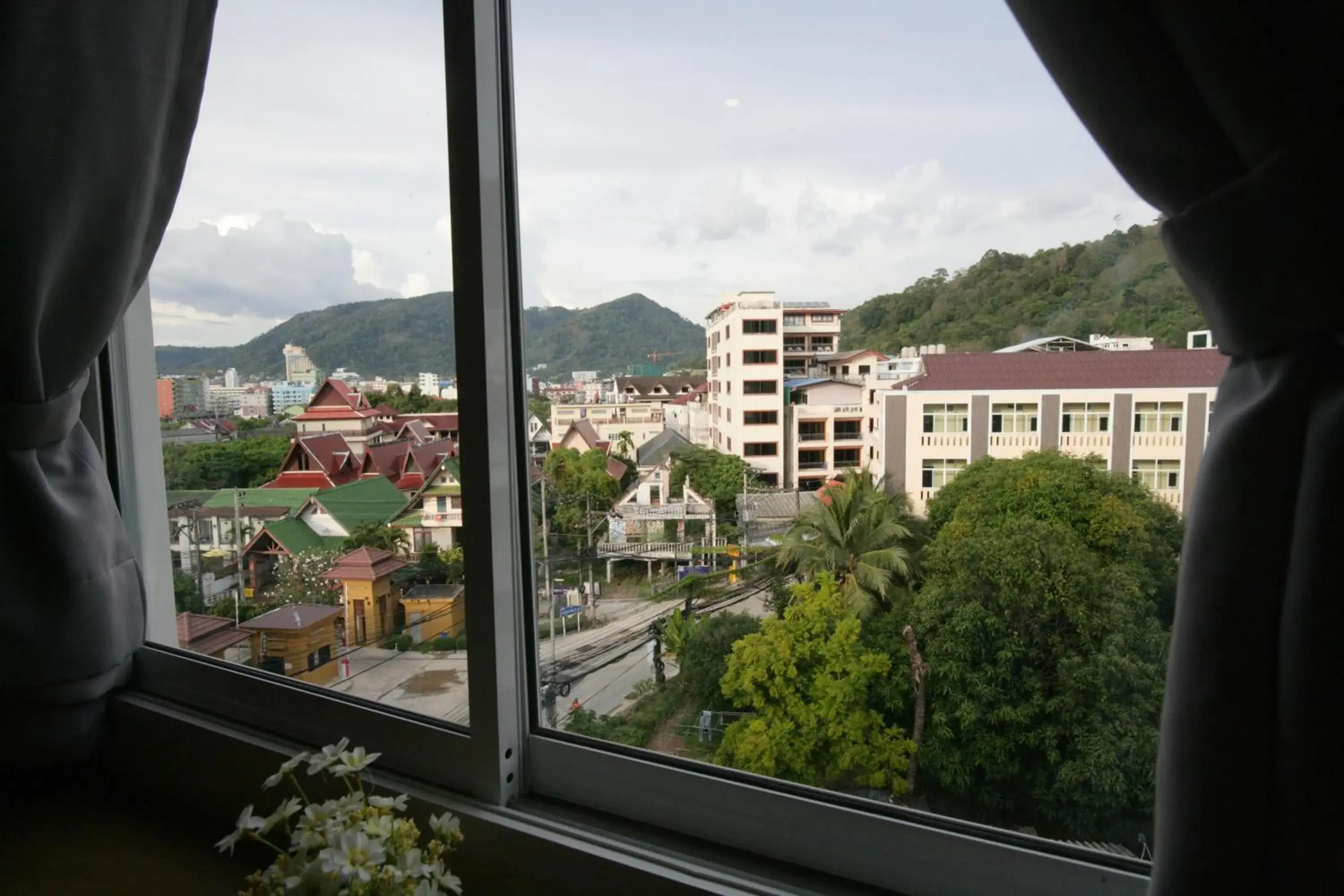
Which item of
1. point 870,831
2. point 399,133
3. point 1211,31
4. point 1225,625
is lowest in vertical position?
point 870,831

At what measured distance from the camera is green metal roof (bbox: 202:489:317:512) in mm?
1415

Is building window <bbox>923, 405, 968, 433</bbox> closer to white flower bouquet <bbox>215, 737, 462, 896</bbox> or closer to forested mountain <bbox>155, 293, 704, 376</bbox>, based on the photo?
forested mountain <bbox>155, 293, 704, 376</bbox>

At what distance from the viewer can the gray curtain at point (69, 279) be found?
110cm

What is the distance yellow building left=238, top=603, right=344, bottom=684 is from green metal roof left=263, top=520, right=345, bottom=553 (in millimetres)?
106

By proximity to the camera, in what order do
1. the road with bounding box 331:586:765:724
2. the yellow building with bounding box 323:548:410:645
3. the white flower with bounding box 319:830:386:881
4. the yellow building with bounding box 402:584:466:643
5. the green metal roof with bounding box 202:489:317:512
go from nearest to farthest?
1. the white flower with bounding box 319:830:386:881
2. the road with bounding box 331:586:765:724
3. the yellow building with bounding box 402:584:466:643
4. the yellow building with bounding box 323:548:410:645
5. the green metal roof with bounding box 202:489:317:512

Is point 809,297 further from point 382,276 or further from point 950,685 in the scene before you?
point 382,276

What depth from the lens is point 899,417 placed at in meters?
0.90

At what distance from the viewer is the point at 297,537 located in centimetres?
142

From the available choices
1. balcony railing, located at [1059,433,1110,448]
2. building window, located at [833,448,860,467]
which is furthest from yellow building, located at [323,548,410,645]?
balcony railing, located at [1059,433,1110,448]

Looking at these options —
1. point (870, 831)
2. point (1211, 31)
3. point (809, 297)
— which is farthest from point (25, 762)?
point (1211, 31)

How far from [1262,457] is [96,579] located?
1602mm

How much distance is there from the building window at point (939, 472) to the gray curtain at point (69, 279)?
1223mm

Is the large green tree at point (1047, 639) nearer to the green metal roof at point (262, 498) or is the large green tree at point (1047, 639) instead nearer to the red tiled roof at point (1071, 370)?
the red tiled roof at point (1071, 370)

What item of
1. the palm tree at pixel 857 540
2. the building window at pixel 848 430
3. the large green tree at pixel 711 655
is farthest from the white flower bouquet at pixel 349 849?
the building window at pixel 848 430
